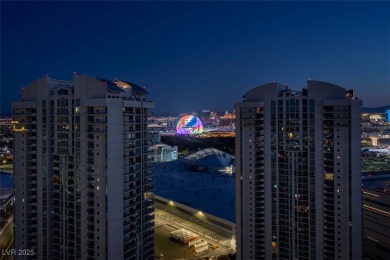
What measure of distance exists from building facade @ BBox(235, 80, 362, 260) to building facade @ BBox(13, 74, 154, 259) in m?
3.82

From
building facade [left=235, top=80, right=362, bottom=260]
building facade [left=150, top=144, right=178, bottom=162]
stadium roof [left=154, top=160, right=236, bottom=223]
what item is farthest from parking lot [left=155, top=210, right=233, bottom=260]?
building facade [left=150, top=144, right=178, bottom=162]

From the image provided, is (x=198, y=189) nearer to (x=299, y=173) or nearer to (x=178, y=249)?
(x=178, y=249)

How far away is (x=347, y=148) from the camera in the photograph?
11.6m

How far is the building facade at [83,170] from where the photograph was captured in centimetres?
1066

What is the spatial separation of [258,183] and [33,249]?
326 inches

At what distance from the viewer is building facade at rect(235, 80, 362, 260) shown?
38.2ft

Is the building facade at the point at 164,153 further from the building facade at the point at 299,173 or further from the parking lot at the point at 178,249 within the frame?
the building facade at the point at 299,173

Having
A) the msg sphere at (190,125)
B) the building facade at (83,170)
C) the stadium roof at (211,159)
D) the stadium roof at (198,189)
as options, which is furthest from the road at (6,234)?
the msg sphere at (190,125)

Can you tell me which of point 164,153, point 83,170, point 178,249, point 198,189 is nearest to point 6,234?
point 178,249

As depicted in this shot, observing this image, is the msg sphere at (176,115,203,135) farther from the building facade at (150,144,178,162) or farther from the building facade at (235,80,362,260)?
Result: the building facade at (235,80,362,260)

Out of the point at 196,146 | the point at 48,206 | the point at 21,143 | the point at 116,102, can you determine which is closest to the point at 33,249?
the point at 48,206

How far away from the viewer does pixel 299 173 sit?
12555mm

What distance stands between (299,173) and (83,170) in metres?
7.49

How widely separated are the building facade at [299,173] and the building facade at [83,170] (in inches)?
A: 150
